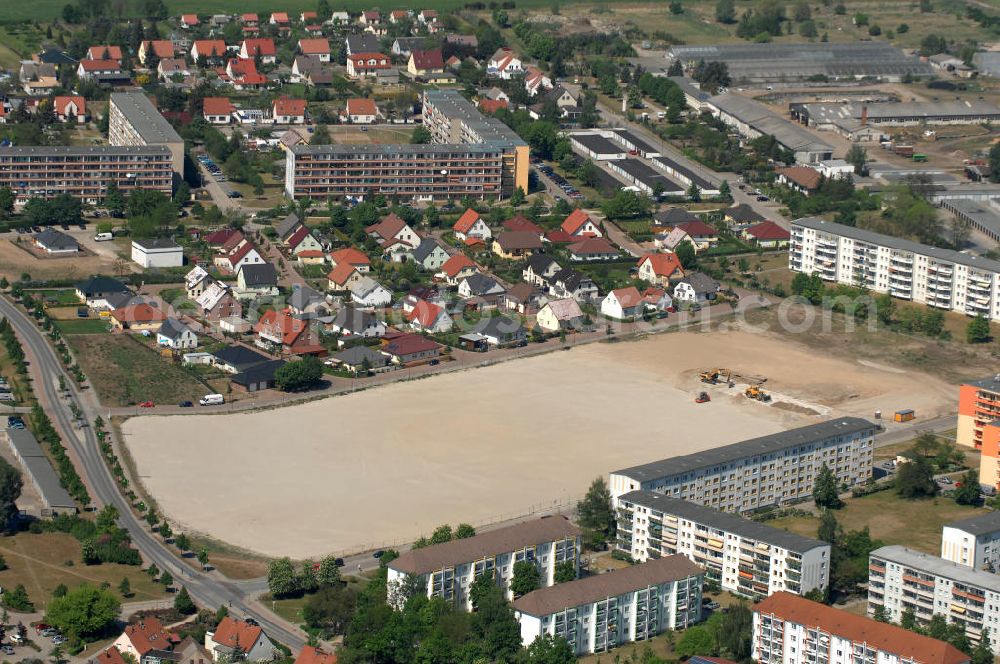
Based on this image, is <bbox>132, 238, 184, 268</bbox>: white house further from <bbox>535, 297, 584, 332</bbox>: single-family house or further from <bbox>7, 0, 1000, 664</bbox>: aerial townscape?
<bbox>535, 297, 584, 332</bbox>: single-family house

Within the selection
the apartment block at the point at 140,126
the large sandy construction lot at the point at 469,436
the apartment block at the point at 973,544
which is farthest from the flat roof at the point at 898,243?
the apartment block at the point at 140,126

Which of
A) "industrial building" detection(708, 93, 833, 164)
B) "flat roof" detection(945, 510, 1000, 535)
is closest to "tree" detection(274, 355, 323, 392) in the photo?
"flat roof" detection(945, 510, 1000, 535)

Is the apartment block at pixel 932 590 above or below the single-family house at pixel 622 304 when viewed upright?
above

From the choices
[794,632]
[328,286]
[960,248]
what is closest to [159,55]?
[328,286]

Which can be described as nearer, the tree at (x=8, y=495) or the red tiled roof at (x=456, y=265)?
the tree at (x=8, y=495)

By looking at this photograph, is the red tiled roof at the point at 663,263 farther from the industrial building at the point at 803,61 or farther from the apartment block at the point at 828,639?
the industrial building at the point at 803,61

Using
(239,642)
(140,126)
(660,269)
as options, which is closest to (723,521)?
(239,642)
